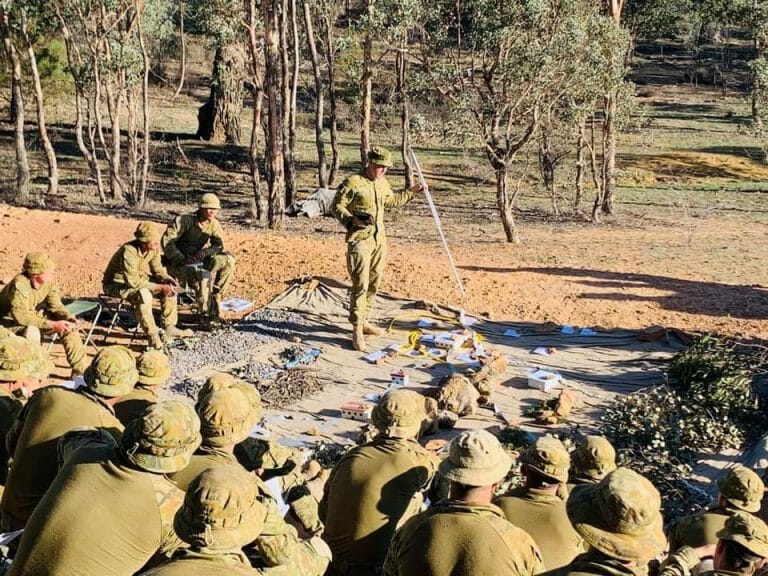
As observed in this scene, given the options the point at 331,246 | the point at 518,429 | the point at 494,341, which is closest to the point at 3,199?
the point at 331,246

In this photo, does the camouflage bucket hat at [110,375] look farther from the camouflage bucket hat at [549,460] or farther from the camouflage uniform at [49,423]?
the camouflage bucket hat at [549,460]

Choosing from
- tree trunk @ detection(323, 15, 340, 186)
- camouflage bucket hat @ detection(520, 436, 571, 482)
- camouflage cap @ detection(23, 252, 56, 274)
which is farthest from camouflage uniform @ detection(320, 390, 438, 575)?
tree trunk @ detection(323, 15, 340, 186)

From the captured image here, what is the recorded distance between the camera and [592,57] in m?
17.5

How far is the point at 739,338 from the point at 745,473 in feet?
20.0

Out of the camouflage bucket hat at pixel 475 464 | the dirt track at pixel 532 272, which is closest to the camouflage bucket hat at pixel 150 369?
the camouflage bucket hat at pixel 475 464

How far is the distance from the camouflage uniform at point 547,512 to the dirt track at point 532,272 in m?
7.20

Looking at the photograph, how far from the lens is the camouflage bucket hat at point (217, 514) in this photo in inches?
130

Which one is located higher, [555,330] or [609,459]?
[609,459]

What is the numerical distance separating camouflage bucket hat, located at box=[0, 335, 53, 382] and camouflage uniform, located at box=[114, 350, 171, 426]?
72 centimetres

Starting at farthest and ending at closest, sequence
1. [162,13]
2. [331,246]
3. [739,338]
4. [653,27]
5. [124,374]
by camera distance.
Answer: [653,27] < [162,13] < [331,246] < [739,338] < [124,374]

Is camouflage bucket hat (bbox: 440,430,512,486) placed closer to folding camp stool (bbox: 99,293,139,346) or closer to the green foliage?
the green foliage

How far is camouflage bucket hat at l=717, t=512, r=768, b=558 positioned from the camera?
12.9ft

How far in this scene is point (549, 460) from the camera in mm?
4285

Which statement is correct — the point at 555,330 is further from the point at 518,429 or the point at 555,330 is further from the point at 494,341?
the point at 518,429
